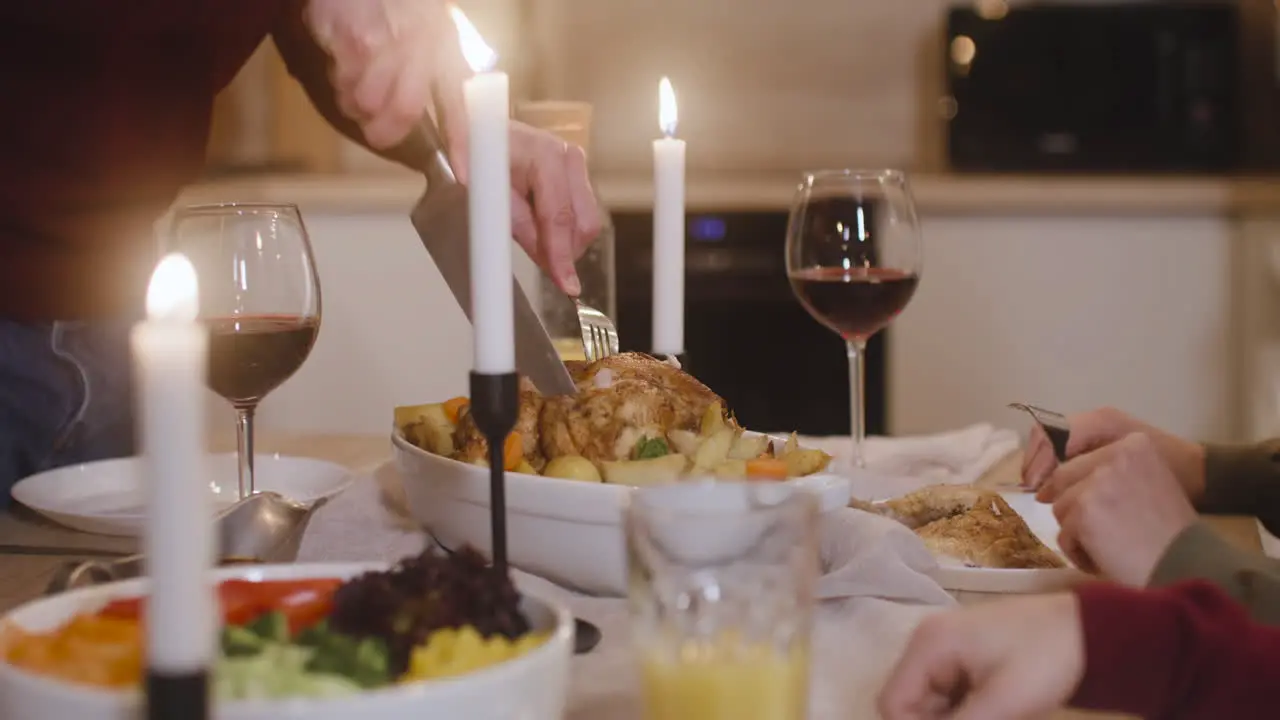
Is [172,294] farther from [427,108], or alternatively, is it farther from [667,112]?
[427,108]

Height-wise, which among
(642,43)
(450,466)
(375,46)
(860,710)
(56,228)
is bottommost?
(860,710)

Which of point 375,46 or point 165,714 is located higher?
point 375,46

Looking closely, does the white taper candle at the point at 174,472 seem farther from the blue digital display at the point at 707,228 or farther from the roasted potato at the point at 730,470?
the blue digital display at the point at 707,228

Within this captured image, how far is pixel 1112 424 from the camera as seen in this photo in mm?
1255

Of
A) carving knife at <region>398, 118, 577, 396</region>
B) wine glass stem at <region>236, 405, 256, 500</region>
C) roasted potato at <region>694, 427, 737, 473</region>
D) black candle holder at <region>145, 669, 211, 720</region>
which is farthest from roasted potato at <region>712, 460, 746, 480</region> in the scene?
black candle holder at <region>145, 669, 211, 720</region>

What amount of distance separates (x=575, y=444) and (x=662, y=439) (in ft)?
0.19

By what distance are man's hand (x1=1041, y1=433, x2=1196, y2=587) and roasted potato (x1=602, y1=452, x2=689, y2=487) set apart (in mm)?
262

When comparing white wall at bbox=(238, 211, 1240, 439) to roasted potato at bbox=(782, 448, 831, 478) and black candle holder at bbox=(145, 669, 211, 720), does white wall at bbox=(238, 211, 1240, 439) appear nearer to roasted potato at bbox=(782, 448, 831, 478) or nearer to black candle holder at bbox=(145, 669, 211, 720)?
roasted potato at bbox=(782, 448, 831, 478)

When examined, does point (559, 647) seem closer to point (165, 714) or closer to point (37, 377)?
point (165, 714)

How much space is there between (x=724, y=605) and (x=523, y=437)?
16.0 inches

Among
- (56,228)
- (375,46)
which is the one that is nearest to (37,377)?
(56,228)

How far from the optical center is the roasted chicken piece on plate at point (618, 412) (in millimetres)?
979

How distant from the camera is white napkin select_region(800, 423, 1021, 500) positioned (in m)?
1.34

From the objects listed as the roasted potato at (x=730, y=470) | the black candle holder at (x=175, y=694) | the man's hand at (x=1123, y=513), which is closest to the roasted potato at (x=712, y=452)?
the roasted potato at (x=730, y=470)
